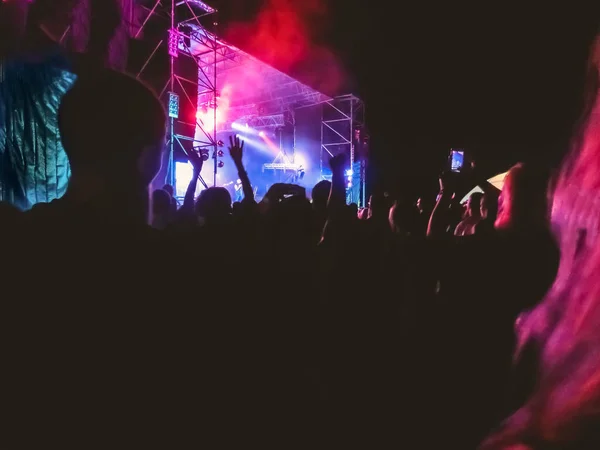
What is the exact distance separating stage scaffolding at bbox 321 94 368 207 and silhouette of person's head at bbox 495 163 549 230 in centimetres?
958

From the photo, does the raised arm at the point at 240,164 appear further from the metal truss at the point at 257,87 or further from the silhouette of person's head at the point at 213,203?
the metal truss at the point at 257,87

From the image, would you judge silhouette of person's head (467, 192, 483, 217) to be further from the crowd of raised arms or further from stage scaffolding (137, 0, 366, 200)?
stage scaffolding (137, 0, 366, 200)

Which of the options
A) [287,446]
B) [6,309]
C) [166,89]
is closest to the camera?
[6,309]

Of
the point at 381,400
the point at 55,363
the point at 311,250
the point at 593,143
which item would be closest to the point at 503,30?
the point at 311,250

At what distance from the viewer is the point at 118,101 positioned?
2.99 ft

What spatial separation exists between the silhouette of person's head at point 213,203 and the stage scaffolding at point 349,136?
28.4 ft

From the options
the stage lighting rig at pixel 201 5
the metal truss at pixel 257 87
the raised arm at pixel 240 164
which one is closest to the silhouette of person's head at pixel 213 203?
the raised arm at pixel 240 164

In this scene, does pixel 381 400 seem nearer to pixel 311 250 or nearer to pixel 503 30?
pixel 311 250

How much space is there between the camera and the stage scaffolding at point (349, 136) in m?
11.7

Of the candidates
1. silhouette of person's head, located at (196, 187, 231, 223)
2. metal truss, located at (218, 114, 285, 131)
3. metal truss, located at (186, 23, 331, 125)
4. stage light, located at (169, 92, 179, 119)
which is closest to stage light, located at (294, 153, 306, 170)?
metal truss, located at (218, 114, 285, 131)

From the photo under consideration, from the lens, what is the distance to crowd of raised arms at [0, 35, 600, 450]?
0.70 meters

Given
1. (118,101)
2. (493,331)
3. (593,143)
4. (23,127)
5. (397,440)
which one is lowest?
(397,440)

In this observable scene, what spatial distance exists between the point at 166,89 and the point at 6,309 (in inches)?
325

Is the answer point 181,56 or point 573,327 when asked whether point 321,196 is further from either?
point 181,56
